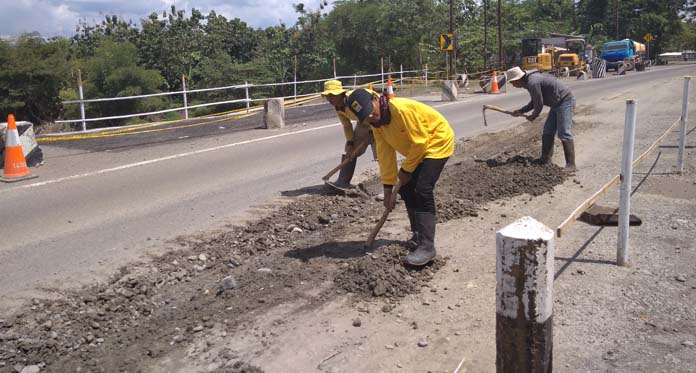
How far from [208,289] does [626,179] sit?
3.30 metres

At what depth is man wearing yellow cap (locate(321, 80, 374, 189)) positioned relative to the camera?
6.50m

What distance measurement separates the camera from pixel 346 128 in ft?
24.9

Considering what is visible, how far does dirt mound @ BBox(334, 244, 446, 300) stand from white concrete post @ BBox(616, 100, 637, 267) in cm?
139

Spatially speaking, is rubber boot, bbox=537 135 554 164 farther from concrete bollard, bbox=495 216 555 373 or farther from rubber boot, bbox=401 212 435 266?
concrete bollard, bbox=495 216 555 373

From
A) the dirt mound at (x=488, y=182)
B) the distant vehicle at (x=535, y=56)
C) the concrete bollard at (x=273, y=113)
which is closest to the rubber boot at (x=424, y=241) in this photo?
the dirt mound at (x=488, y=182)

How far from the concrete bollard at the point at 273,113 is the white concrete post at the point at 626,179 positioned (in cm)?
1110

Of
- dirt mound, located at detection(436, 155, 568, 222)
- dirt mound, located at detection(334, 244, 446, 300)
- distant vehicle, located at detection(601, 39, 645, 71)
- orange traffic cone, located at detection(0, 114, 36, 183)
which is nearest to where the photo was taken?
dirt mound, located at detection(334, 244, 446, 300)

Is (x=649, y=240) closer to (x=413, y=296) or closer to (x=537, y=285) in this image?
(x=413, y=296)

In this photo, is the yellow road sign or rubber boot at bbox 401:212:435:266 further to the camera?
the yellow road sign

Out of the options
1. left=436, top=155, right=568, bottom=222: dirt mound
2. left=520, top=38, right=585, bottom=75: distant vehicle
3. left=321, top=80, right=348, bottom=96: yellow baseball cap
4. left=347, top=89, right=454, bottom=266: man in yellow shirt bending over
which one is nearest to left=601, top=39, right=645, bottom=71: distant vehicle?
left=520, top=38, right=585, bottom=75: distant vehicle

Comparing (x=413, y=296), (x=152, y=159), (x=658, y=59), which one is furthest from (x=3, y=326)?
(x=658, y=59)

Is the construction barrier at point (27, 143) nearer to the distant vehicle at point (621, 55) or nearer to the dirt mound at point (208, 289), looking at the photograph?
the dirt mound at point (208, 289)

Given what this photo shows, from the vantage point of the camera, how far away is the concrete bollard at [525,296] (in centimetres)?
218

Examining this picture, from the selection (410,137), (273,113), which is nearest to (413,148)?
(410,137)
